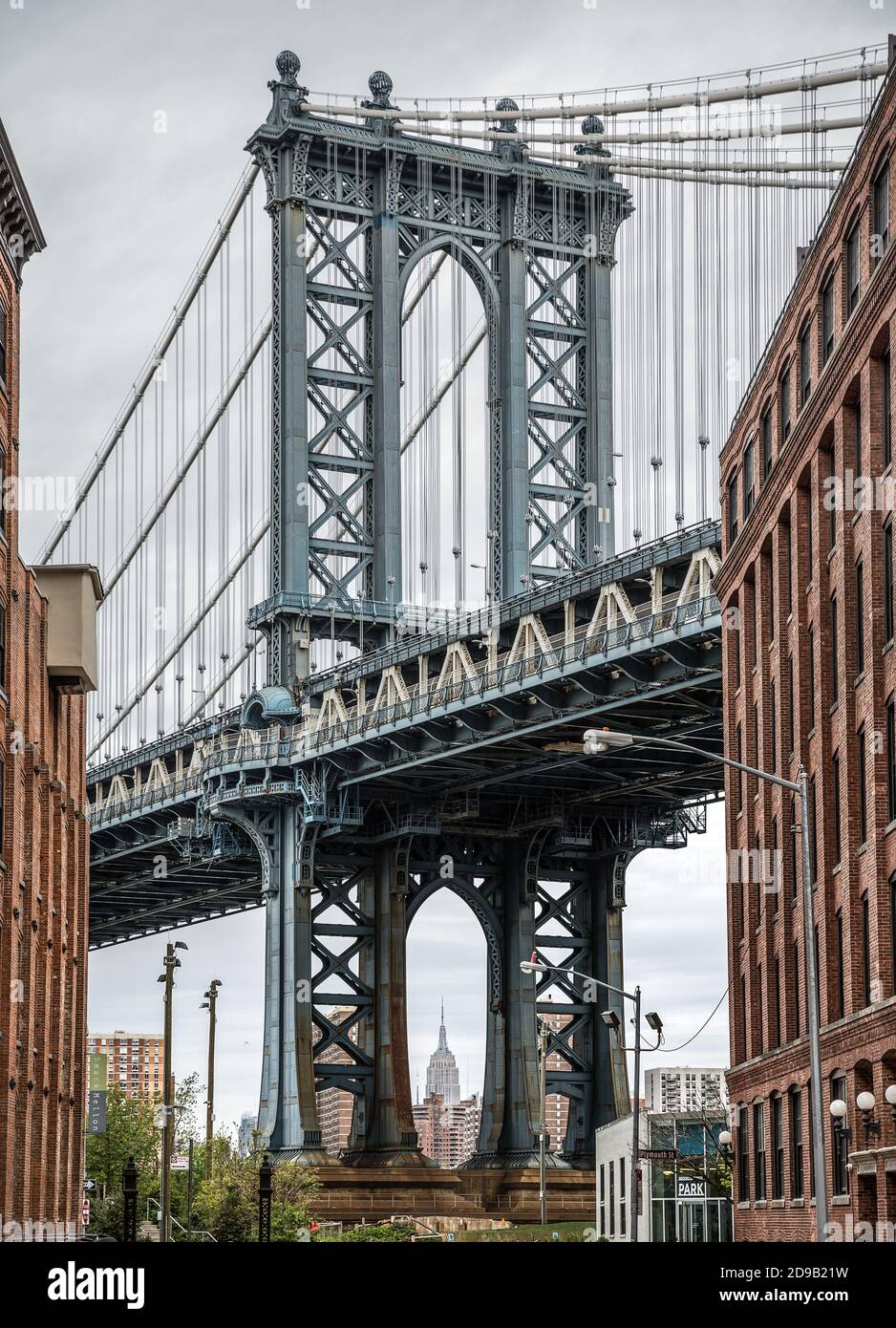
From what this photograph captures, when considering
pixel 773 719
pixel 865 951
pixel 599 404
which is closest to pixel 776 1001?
pixel 773 719

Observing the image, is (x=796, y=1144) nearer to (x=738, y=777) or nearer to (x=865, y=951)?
(x=865, y=951)

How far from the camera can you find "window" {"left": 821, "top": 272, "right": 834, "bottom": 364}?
4544 cm

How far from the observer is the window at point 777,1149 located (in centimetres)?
4819

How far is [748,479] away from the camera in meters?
56.2

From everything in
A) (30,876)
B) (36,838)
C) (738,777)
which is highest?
(738,777)

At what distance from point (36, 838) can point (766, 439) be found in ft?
60.8

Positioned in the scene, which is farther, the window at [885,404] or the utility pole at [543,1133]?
the utility pole at [543,1133]

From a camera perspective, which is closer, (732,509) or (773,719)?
(773,719)

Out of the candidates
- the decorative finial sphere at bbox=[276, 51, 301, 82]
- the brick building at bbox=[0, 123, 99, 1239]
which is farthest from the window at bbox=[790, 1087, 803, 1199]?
Answer: the decorative finial sphere at bbox=[276, 51, 301, 82]

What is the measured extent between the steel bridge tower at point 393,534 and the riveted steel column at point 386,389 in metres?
0.08

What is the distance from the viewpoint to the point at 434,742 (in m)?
80.2

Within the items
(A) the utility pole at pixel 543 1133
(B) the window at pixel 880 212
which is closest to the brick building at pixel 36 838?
(B) the window at pixel 880 212

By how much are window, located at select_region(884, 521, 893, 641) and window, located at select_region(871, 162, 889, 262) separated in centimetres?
476

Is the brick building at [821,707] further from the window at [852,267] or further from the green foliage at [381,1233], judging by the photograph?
the green foliage at [381,1233]
